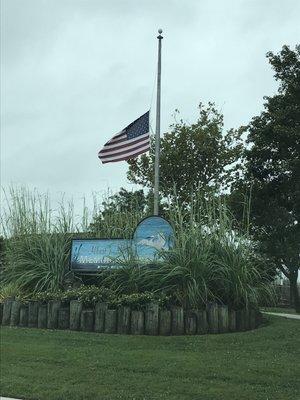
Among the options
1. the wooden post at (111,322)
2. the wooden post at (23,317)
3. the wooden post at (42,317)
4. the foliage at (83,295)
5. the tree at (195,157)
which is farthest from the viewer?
the tree at (195,157)

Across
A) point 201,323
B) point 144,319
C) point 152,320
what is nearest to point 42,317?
point 144,319

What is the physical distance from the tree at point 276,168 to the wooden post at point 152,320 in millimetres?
10120

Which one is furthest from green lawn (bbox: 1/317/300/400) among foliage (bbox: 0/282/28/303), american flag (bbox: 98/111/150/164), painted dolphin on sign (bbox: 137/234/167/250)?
american flag (bbox: 98/111/150/164)

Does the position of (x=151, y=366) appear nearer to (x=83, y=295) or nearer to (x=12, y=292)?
(x=83, y=295)

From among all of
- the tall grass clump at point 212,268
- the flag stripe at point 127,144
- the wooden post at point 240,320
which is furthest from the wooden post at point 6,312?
the flag stripe at point 127,144

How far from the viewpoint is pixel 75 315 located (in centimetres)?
1067

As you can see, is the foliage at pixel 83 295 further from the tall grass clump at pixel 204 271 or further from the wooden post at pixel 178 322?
the wooden post at pixel 178 322

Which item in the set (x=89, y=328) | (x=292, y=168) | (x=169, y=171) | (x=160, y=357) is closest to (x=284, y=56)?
(x=292, y=168)

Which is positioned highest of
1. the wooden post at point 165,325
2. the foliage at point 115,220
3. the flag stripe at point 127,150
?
the flag stripe at point 127,150

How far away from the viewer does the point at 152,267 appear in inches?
439

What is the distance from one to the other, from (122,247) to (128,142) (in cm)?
515

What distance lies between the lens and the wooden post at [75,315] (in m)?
Answer: 10.6

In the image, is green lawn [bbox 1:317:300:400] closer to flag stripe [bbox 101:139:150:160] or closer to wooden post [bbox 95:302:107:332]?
wooden post [bbox 95:302:107:332]

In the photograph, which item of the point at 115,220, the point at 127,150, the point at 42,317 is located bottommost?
the point at 42,317
